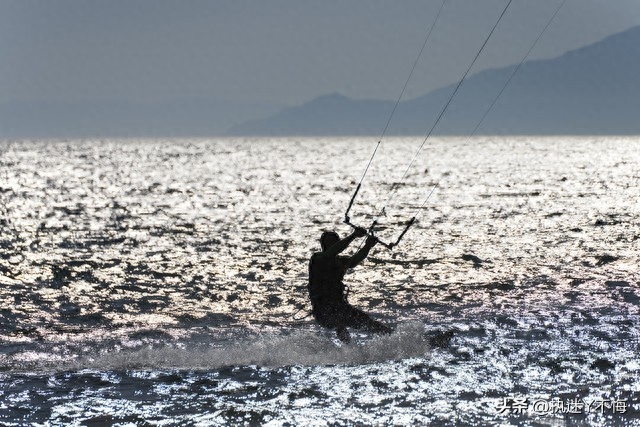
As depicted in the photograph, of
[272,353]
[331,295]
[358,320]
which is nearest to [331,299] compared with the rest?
[331,295]

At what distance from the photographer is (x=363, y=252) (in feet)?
56.1

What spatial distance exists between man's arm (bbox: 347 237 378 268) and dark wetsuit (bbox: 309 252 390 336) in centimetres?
29

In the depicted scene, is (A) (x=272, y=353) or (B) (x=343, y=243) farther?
A: (A) (x=272, y=353)

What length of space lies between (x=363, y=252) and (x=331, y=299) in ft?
4.40

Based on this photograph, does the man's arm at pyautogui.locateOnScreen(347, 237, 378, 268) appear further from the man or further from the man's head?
the man's head

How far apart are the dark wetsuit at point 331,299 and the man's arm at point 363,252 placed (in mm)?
290

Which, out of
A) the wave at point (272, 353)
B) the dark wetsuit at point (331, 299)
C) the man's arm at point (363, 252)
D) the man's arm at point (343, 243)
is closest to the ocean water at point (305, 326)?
the wave at point (272, 353)

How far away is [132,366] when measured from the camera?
1766 cm

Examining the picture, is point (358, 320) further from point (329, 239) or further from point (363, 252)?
point (329, 239)

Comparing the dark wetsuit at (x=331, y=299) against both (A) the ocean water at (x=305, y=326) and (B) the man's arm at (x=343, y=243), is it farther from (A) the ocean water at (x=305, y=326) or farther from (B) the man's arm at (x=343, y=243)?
(A) the ocean water at (x=305, y=326)

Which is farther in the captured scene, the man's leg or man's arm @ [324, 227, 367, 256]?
the man's leg

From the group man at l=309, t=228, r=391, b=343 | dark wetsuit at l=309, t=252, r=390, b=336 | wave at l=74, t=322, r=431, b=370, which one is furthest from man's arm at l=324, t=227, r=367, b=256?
wave at l=74, t=322, r=431, b=370

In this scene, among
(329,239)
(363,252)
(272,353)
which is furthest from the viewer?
(272,353)

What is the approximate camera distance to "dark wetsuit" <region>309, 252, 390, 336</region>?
17828 mm
